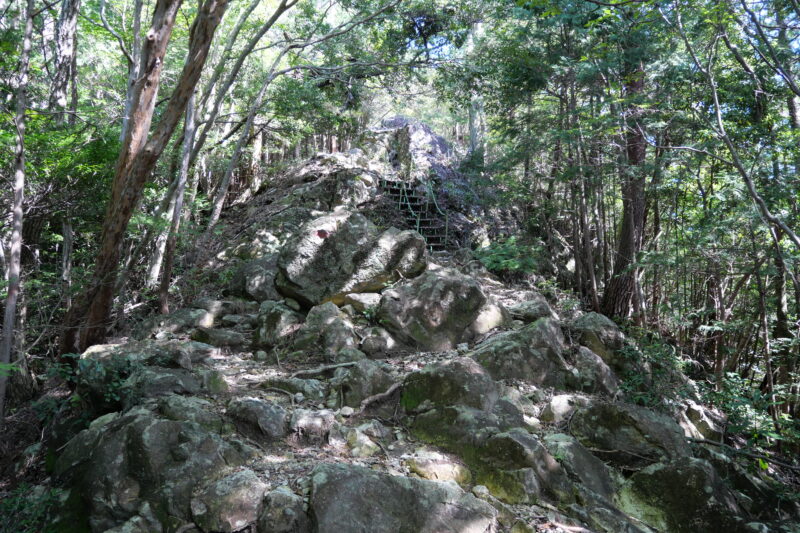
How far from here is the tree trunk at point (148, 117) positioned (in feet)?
14.6

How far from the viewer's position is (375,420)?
13.9 ft

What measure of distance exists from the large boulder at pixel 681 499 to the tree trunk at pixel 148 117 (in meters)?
5.29

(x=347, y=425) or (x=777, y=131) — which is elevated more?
(x=777, y=131)

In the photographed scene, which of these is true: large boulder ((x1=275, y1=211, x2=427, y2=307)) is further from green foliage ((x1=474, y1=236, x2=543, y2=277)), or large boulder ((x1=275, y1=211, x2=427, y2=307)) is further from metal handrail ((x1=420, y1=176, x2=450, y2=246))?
metal handrail ((x1=420, y1=176, x2=450, y2=246))

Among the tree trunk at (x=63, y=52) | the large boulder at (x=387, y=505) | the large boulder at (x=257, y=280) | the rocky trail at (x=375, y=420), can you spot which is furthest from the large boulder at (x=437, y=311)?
the tree trunk at (x=63, y=52)

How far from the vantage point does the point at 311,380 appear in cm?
482

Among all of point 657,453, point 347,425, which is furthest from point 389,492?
point 657,453

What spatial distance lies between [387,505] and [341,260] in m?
4.33

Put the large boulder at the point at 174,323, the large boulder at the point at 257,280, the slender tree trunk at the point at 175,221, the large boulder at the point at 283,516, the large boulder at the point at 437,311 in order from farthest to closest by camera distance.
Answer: the large boulder at the point at 257,280 < the slender tree trunk at the point at 175,221 < the large boulder at the point at 174,323 < the large boulder at the point at 437,311 < the large boulder at the point at 283,516

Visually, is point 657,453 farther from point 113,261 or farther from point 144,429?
point 113,261

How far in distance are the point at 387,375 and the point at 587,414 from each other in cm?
203

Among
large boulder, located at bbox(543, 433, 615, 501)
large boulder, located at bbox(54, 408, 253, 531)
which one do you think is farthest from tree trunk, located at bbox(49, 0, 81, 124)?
large boulder, located at bbox(543, 433, 615, 501)

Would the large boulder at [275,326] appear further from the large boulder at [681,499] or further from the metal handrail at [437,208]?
the metal handrail at [437,208]

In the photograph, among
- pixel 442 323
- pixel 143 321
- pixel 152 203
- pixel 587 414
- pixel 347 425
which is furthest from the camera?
pixel 152 203
